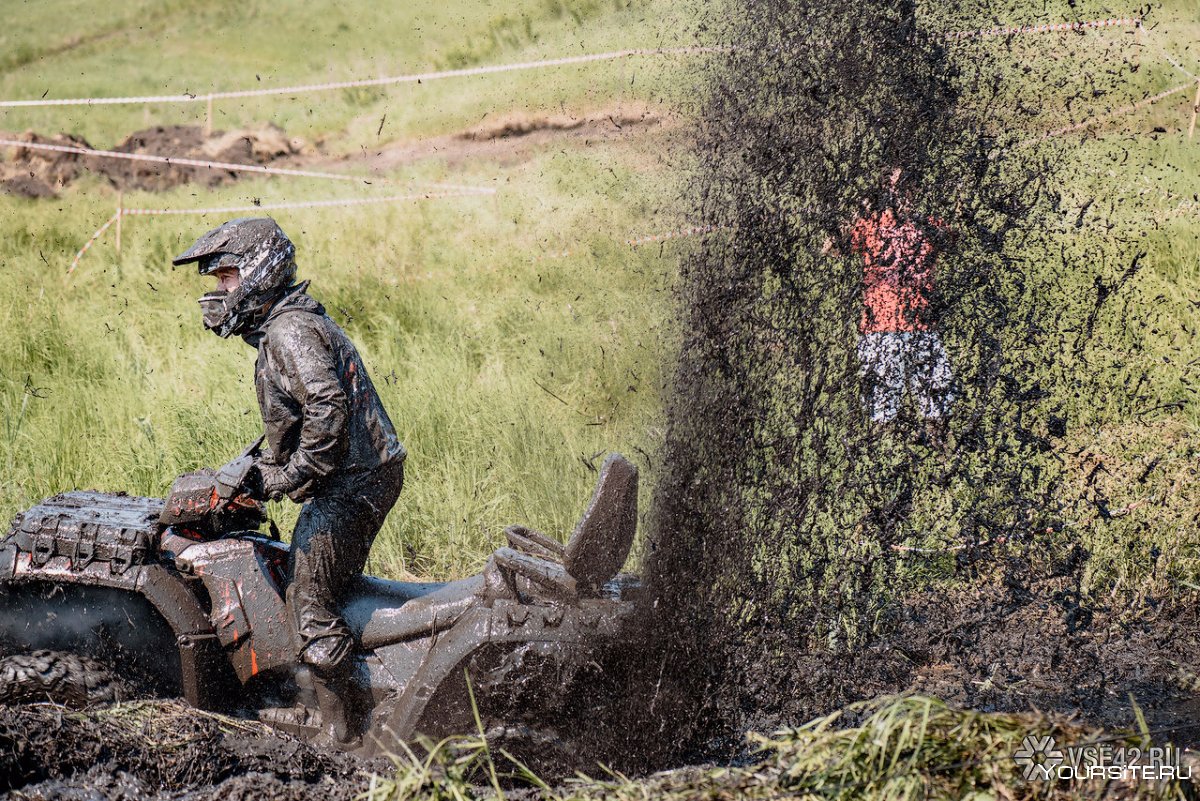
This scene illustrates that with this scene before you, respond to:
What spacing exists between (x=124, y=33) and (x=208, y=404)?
16550 mm

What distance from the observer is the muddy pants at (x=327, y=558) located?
4473 mm

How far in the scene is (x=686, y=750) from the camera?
474 centimetres

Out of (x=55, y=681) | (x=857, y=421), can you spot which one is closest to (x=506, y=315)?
(x=857, y=421)

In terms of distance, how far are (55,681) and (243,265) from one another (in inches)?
68.2

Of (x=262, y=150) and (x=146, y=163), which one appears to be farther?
(x=262, y=150)

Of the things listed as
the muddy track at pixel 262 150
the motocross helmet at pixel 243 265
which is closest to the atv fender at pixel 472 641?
the motocross helmet at pixel 243 265

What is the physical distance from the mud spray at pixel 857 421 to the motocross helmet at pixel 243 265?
1868mm

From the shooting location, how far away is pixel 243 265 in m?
4.48

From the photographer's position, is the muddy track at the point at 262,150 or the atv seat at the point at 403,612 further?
the muddy track at the point at 262,150

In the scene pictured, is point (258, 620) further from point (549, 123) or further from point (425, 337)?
point (549, 123)

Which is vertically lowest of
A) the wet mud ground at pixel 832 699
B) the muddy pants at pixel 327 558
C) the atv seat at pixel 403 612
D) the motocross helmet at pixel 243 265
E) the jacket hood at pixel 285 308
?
the wet mud ground at pixel 832 699

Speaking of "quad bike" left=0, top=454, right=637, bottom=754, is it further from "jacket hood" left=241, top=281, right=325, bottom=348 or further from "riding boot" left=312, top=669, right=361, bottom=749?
"jacket hood" left=241, top=281, right=325, bottom=348

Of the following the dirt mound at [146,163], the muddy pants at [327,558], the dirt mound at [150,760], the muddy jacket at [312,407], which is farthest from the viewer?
the dirt mound at [146,163]

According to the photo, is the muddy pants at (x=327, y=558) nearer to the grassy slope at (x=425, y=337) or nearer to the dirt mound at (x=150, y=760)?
the dirt mound at (x=150, y=760)
